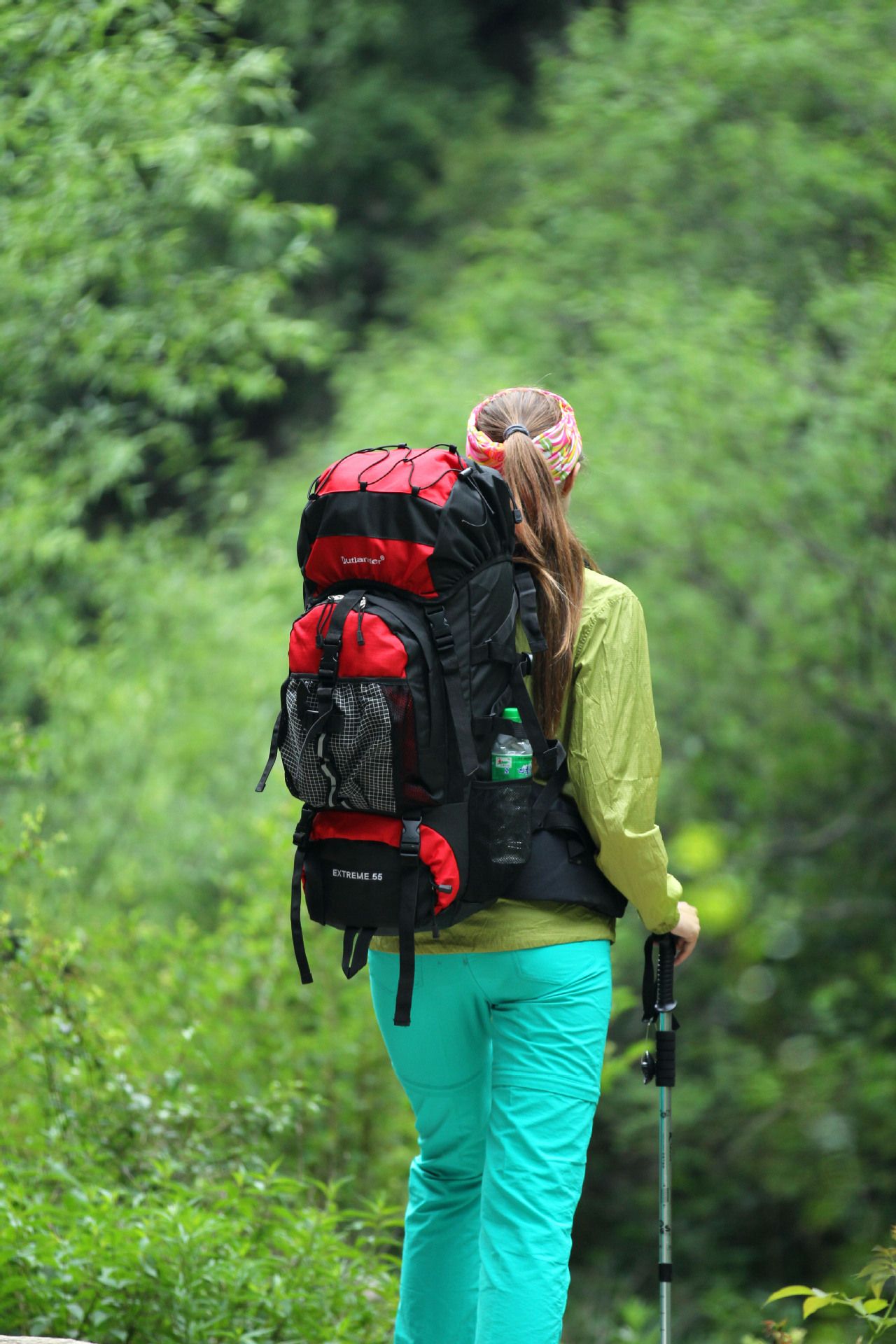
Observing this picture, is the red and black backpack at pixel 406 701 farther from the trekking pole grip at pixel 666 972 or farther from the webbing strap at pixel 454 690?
the trekking pole grip at pixel 666 972

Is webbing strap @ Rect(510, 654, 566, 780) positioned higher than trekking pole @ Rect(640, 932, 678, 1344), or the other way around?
webbing strap @ Rect(510, 654, 566, 780)

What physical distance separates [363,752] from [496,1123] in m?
0.62

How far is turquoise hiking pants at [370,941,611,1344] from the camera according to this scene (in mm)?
1763

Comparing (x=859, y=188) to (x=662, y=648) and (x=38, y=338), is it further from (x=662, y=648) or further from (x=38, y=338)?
(x=38, y=338)

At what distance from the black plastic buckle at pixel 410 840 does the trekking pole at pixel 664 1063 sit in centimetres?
58

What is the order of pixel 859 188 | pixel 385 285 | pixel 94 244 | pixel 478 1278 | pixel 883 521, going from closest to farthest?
pixel 478 1278
pixel 94 244
pixel 883 521
pixel 859 188
pixel 385 285

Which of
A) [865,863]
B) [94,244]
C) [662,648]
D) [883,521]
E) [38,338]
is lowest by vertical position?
[865,863]

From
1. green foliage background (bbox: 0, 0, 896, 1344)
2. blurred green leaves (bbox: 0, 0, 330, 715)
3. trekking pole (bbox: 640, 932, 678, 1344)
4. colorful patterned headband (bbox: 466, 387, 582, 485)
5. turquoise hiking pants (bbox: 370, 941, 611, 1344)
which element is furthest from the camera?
blurred green leaves (bbox: 0, 0, 330, 715)

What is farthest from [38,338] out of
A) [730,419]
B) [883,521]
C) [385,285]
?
[385,285]

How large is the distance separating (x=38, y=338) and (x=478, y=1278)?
4831mm

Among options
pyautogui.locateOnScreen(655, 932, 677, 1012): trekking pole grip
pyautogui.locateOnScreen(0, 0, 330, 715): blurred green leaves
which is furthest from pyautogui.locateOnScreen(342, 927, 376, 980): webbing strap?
pyautogui.locateOnScreen(0, 0, 330, 715): blurred green leaves

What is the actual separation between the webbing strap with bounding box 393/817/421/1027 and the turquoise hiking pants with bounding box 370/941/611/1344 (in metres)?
0.12

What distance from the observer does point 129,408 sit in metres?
6.57

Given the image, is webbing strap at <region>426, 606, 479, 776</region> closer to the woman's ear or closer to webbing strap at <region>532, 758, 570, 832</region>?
webbing strap at <region>532, 758, 570, 832</region>
